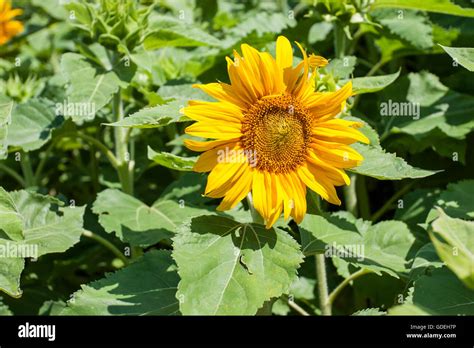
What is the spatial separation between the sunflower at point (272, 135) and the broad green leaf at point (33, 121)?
81cm

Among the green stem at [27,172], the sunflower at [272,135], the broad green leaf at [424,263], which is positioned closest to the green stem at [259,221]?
the sunflower at [272,135]

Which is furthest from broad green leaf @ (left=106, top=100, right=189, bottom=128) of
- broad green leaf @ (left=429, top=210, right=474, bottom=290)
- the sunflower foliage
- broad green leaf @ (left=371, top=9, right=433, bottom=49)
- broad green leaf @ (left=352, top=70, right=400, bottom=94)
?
broad green leaf @ (left=371, top=9, right=433, bottom=49)

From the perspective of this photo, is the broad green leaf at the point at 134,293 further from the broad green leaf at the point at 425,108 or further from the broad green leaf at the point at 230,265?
the broad green leaf at the point at 425,108

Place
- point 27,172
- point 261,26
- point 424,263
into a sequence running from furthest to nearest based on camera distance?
point 261,26 < point 27,172 < point 424,263

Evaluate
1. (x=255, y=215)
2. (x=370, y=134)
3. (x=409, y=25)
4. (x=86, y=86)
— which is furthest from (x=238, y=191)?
(x=409, y=25)

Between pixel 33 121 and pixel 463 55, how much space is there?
1.24m

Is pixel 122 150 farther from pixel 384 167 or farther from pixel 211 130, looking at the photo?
pixel 384 167

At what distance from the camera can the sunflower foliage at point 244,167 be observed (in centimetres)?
145

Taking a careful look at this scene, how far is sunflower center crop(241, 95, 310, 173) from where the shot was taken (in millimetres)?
1475

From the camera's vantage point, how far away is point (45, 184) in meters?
2.74

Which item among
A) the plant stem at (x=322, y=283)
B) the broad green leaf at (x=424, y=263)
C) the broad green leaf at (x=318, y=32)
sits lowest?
the plant stem at (x=322, y=283)

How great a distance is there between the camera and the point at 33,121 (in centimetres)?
213
